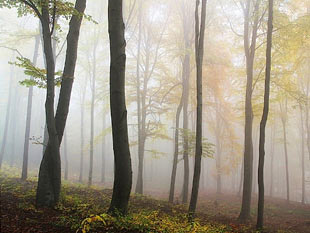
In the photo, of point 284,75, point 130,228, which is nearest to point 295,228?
point 284,75

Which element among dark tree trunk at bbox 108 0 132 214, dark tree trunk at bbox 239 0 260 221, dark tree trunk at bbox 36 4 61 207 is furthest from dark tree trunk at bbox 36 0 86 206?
dark tree trunk at bbox 239 0 260 221

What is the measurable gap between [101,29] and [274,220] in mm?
16817

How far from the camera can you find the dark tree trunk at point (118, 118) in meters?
5.53

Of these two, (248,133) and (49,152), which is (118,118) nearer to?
(49,152)

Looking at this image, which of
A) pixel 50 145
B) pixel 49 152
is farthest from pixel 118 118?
pixel 49 152

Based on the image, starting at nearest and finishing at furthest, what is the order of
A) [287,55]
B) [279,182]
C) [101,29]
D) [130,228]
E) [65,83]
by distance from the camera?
[130,228]
[65,83]
[287,55]
[101,29]
[279,182]

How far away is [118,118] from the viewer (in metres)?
5.61

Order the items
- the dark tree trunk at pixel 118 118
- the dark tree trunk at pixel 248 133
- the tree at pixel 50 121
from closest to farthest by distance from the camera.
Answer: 1. the dark tree trunk at pixel 118 118
2. the tree at pixel 50 121
3. the dark tree trunk at pixel 248 133

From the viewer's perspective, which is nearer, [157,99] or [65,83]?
[65,83]

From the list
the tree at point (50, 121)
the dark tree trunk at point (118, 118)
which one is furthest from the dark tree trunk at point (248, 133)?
the tree at point (50, 121)

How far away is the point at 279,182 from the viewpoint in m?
39.9

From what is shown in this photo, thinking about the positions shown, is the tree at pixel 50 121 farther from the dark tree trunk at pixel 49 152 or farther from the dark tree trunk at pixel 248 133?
the dark tree trunk at pixel 248 133

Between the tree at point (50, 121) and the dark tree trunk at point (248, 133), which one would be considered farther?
the dark tree trunk at point (248, 133)

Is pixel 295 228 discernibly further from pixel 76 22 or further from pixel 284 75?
pixel 76 22
